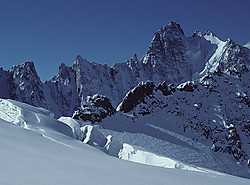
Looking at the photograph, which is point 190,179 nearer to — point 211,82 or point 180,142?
point 180,142

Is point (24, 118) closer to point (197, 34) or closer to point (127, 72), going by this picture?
point (127, 72)

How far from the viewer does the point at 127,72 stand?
9425 cm

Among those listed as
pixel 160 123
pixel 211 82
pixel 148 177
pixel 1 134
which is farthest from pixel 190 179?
pixel 211 82

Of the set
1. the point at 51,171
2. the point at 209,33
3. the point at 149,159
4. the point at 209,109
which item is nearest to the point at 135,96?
the point at 209,109

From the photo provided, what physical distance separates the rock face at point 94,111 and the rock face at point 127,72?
43636 mm

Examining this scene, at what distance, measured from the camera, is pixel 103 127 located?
30531mm

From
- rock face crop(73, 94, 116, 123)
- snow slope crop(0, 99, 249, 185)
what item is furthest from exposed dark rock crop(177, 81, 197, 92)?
snow slope crop(0, 99, 249, 185)

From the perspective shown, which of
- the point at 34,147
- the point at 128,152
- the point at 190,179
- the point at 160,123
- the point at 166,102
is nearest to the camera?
the point at 190,179

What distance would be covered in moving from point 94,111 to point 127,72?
61.9m

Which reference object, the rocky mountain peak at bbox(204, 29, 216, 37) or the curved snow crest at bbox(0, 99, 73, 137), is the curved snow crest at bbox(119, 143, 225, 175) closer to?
the curved snow crest at bbox(0, 99, 73, 137)

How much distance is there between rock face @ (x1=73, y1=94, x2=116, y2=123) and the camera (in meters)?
32.7

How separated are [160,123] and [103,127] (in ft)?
23.7

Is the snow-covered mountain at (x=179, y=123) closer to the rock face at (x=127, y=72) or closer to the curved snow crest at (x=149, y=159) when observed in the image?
the curved snow crest at (x=149, y=159)

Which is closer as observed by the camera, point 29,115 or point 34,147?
point 34,147
